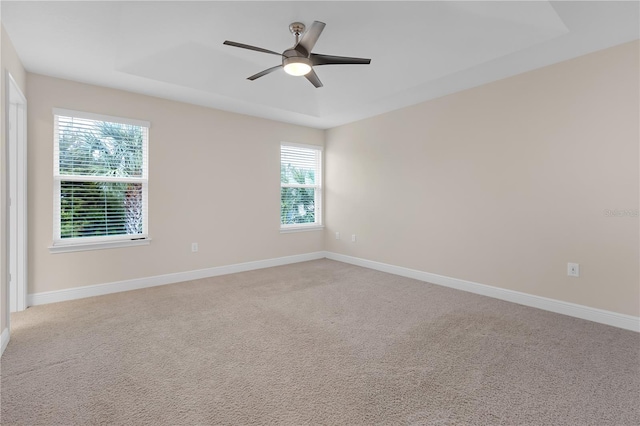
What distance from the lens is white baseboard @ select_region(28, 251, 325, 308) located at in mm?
3373

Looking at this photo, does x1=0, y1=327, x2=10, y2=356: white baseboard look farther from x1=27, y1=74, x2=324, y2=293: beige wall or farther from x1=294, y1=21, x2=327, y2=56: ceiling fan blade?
x1=294, y1=21, x2=327, y2=56: ceiling fan blade

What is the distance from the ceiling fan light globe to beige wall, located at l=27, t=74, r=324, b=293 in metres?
2.30

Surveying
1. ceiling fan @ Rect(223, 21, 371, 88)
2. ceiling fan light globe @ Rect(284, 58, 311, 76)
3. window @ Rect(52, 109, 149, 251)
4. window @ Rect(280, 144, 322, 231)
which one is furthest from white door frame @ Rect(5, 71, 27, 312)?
window @ Rect(280, 144, 322, 231)

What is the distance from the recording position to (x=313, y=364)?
213cm

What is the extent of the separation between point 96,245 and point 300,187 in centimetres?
310

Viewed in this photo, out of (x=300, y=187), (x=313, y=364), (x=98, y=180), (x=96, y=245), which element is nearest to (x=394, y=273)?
(x=300, y=187)

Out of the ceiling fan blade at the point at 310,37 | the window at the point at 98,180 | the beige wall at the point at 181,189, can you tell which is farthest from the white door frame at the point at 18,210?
the ceiling fan blade at the point at 310,37

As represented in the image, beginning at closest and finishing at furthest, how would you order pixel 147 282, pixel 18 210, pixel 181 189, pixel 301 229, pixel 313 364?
pixel 313 364, pixel 18 210, pixel 147 282, pixel 181 189, pixel 301 229

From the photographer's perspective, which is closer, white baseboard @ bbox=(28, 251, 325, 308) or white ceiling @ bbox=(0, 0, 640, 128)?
white ceiling @ bbox=(0, 0, 640, 128)

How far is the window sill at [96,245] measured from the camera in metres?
3.42

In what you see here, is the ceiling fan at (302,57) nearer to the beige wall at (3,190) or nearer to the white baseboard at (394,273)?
the beige wall at (3,190)

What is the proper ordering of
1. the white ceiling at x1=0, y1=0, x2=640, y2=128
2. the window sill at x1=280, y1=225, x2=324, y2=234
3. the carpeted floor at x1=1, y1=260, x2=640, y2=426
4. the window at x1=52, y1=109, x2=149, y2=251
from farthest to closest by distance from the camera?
the window sill at x1=280, y1=225, x2=324, y2=234, the window at x1=52, y1=109, x2=149, y2=251, the white ceiling at x1=0, y1=0, x2=640, y2=128, the carpeted floor at x1=1, y1=260, x2=640, y2=426

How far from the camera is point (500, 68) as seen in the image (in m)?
3.24

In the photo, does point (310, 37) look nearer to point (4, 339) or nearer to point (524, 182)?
point (524, 182)
